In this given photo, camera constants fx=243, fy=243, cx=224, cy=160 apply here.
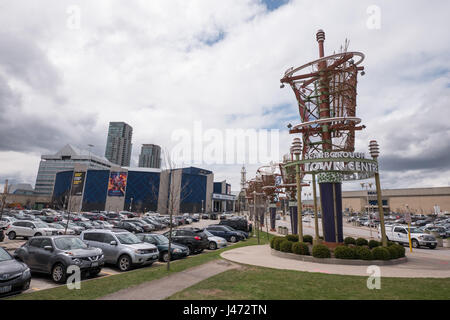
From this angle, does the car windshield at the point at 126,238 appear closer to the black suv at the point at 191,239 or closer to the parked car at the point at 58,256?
the parked car at the point at 58,256

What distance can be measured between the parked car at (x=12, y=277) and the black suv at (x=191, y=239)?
9.86 m

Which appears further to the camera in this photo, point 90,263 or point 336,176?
point 336,176

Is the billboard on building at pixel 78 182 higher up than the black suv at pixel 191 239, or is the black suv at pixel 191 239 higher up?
the billboard on building at pixel 78 182

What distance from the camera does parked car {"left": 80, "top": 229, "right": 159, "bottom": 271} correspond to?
11.4m

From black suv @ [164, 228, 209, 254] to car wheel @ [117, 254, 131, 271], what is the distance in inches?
218

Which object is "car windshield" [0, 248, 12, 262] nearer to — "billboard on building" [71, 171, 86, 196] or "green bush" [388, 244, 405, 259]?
"green bush" [388, 244, 405, 259]

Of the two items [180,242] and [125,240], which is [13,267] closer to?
[125,240]

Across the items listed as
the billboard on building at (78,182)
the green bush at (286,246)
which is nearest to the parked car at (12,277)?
the green bush at (286,246)

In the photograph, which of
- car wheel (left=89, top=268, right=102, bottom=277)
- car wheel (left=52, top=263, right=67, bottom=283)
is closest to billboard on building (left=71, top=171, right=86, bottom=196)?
car wheel (left=89, top=268, right=102, bottom=277)

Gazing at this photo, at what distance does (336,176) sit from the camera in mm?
15492

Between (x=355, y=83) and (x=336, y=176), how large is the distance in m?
6.14

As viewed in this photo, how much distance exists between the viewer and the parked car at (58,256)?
914 cm

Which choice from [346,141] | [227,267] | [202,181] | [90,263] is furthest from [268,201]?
[202,181]

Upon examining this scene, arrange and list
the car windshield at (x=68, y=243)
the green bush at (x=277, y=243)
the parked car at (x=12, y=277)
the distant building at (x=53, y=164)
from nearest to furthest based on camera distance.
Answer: the parked car at (x=12, y=277)
the car windshield at (x=68, y=243)
the green bush at (x=277, y=243)
the distant building at (x=53, y=164)
